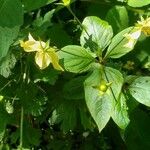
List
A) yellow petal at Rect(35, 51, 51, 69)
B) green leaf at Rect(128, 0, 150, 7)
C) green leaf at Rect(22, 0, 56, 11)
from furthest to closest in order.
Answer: green leaf at Rect(128, 0, 150, 7)
green leaf at Rect(22, 0, 56, 11)
yellow petal at Rect(35, 51, 51, 69)

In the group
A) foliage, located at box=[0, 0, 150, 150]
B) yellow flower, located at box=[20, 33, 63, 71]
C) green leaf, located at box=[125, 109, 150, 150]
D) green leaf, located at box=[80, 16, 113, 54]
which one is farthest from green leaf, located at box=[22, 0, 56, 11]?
green leaf, located at box=[125, 109, 150, 150]

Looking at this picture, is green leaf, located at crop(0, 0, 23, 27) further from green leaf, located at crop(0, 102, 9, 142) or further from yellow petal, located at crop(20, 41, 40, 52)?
green leaf, located at crop(0, 102, 9, 142)

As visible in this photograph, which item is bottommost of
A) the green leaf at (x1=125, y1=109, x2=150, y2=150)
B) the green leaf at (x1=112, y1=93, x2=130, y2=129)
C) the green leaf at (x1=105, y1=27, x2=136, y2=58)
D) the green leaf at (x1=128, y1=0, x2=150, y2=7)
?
the green leaf at (x1=125, y1=109, x2=150, y2=150)

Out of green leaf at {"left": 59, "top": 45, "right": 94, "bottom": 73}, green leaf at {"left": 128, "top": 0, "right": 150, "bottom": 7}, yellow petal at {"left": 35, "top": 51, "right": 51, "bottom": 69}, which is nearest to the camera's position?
yellow petal at {"left": 35, "top": 51, "right": 51, "bottom": 69}

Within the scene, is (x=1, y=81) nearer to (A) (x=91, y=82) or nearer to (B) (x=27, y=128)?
(B) (x=27, y=128)

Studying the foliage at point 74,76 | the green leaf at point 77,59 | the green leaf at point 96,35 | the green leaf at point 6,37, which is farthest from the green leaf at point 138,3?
the green leaf at point 6,37

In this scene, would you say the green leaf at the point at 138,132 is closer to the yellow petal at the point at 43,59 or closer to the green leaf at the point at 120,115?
the green leaf at the point at 120,115
